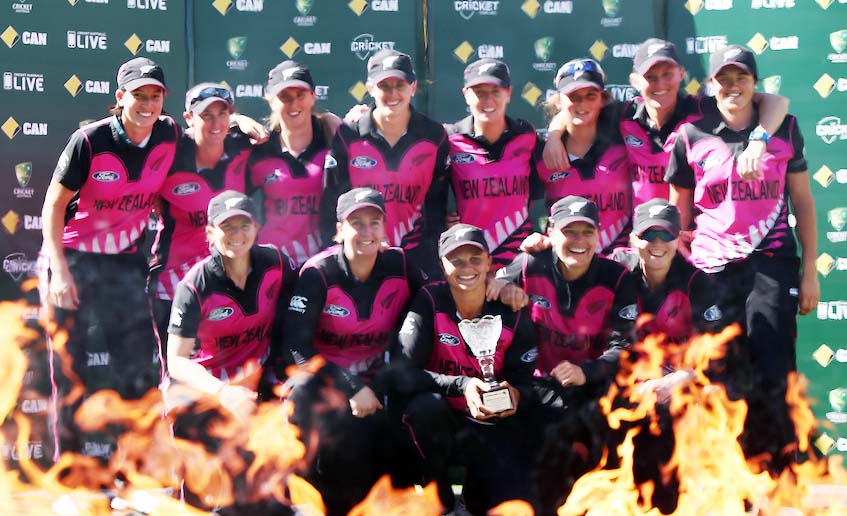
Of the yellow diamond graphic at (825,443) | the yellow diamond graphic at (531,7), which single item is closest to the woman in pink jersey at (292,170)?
the yellow diamond graphic at (531,7)

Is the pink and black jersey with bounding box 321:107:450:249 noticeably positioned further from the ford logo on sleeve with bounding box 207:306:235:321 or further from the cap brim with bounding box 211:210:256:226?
the ford logo on sleeve with bounding box 207:306:235:321

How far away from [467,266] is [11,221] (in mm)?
2871

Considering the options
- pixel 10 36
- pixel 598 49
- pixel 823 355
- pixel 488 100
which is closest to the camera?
pixel 488 100

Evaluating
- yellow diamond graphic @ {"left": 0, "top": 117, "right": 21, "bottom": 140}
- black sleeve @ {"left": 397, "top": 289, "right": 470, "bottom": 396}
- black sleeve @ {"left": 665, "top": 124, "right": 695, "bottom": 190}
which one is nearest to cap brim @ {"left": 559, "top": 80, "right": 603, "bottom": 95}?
black sleeve @ {"left": 665, "top": 124, "right": 695, "bottom": 190}

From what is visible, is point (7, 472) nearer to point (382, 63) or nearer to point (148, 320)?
point (148, 320)

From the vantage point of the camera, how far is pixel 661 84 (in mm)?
4695

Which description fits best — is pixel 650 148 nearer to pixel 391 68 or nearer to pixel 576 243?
pixel 576 243

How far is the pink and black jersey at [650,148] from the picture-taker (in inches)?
186

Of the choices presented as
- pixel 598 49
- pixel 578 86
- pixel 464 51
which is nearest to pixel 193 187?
pixel 464 51

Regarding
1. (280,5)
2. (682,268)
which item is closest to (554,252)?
(682,268)

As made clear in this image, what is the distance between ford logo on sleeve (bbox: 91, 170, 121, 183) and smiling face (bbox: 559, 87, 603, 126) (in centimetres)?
221

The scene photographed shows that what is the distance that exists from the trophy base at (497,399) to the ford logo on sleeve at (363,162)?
4.47ft

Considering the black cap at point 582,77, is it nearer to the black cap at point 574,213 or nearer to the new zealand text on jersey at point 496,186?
the new zealand text on jersey at point 496,186

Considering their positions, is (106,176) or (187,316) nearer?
(187,316)
